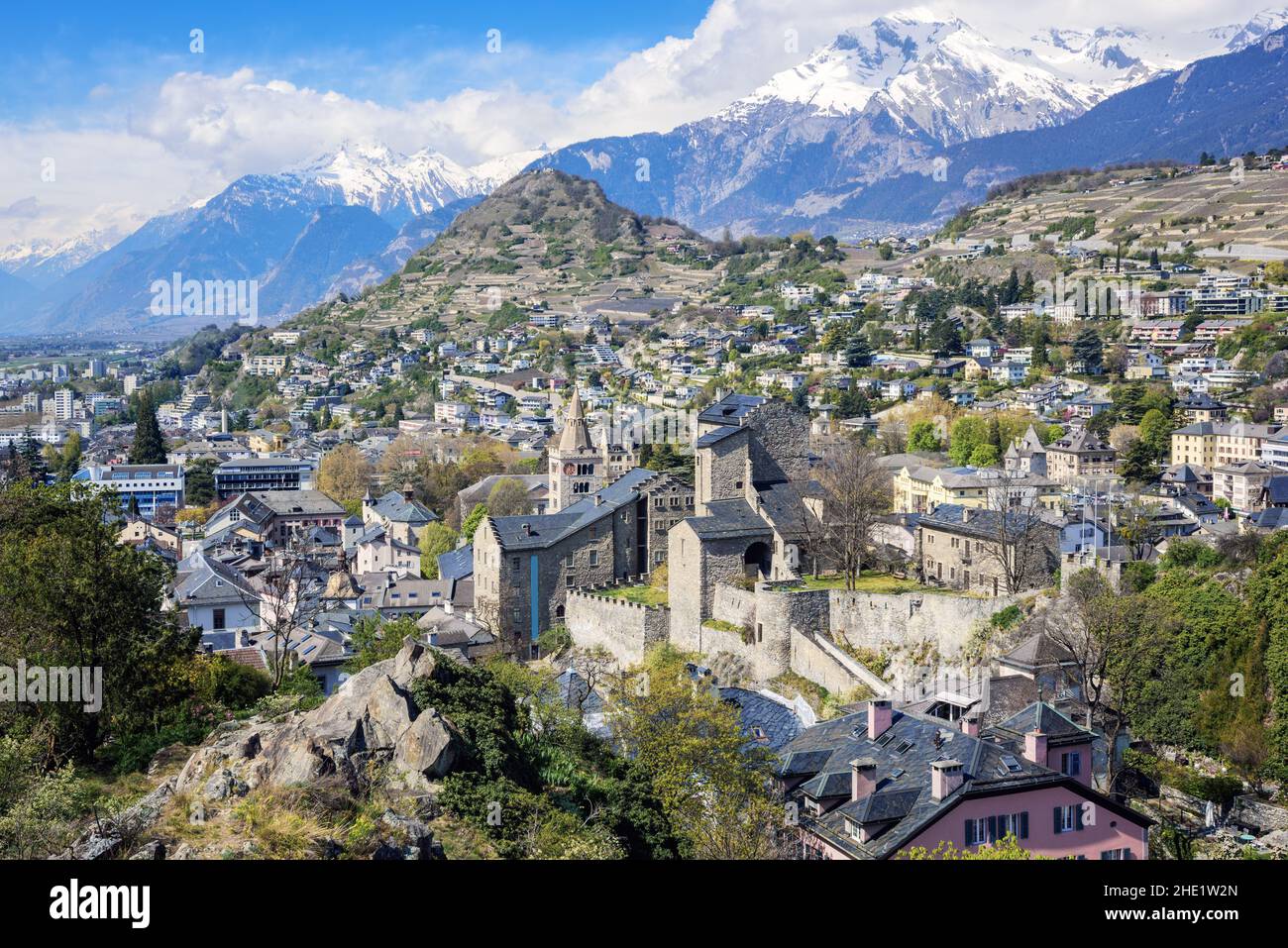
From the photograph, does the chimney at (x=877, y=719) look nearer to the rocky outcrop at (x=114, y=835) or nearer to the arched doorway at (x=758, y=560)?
the rocky outcrop at (x=114, y=835)

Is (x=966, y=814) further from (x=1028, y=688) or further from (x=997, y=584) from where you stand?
(x=997, y=584)

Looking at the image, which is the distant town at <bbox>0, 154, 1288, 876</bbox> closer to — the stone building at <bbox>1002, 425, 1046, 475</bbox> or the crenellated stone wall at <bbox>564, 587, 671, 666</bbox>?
the crenellated stone wall at <bbox>564, 587, 671, 666</bbox>

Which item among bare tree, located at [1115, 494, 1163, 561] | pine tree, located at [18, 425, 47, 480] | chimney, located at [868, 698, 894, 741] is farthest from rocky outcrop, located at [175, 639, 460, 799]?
pine tree, located at [18, 425, 47, 480]

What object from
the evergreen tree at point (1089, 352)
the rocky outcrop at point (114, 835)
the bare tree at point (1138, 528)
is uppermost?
the evergreen tree at point (1089, 352)

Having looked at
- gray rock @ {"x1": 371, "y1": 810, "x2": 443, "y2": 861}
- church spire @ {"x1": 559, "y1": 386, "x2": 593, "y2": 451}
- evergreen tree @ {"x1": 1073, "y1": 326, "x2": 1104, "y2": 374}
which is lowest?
gray rock @ {"x1": 371, "y1": 810, "x2": 443, "y2": 861}

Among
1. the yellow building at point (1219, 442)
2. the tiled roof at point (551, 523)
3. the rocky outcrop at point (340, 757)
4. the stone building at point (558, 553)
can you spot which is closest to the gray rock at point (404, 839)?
the rocky outcrop at point (340, 757)

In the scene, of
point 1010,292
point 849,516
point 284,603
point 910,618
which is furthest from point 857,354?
point 910,618
